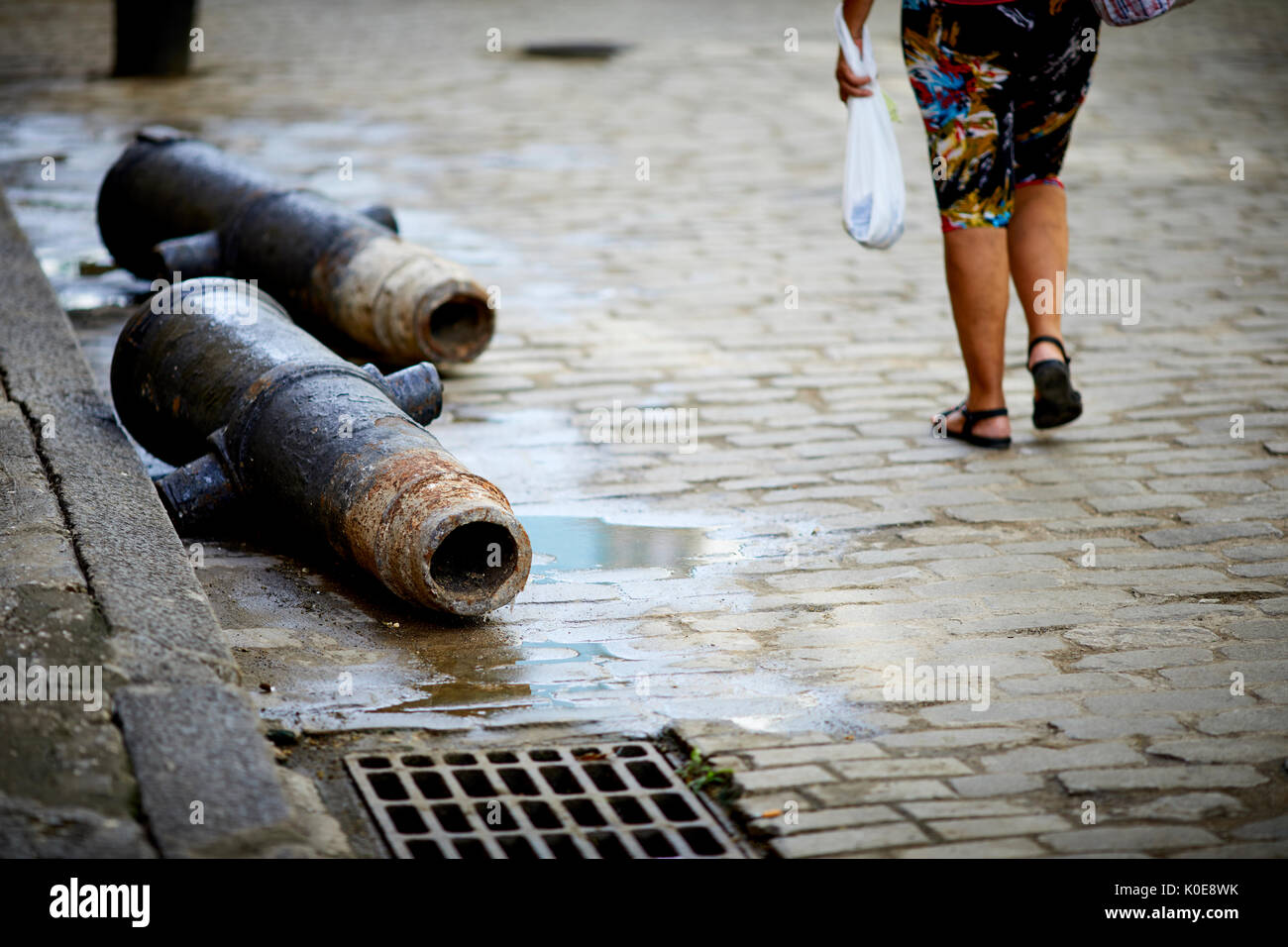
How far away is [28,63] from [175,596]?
11.2 m

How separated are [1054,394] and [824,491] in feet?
2.71

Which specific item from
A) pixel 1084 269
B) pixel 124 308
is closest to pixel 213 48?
pixel 124 308

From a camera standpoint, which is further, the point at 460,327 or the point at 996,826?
the point at 460,327

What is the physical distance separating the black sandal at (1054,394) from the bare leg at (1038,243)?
0.13 metres

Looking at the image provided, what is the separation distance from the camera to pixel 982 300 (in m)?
4.75

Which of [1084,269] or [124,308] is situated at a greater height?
[1084,269]

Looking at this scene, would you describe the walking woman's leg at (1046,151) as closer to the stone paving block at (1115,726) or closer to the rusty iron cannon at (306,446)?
the stone paving block at (1115,726)

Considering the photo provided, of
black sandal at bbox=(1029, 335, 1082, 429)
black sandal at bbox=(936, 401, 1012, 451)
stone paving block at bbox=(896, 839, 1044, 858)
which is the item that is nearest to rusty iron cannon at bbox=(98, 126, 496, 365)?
black sandal at bbox=(936, 401, 1012, 451)

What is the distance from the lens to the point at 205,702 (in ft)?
9.39

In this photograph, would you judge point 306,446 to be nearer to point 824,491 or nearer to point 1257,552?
point 824,491

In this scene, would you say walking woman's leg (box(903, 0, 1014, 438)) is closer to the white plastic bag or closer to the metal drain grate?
the white plastic bag

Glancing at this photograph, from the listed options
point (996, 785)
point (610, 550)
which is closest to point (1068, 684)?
point (996, 785)

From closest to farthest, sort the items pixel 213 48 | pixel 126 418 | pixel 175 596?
pixel 175 596 < pixel 126 418 < pixel 213 48
